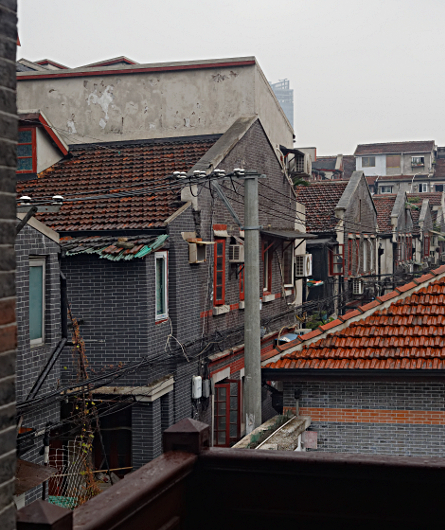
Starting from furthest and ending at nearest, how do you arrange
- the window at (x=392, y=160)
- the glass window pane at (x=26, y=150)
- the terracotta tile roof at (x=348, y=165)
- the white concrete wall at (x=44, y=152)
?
the terracotta tile roof at (x=348, y=165) < the window at (x=392, y=160) < the white concrete wall at (x=44, y=152) < the glass window pane at (x=26, y=150)

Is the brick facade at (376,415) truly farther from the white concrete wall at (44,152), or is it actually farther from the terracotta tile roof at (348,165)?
the terracotta tile roof at (348,165)

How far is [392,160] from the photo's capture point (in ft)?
232

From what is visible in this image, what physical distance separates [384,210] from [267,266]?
73.9 ft

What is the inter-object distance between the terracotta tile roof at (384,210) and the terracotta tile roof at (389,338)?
2823 centimetres

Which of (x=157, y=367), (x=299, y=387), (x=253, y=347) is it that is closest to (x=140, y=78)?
(x=157, y=367)

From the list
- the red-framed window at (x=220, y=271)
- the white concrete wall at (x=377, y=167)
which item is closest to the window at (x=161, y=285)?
the red-framed window at (x=220, y=271)

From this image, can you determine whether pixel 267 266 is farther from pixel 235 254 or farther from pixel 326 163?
pixel 326 163

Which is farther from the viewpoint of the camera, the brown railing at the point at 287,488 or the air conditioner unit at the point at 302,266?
the air conditioner unit at the point at 302,266

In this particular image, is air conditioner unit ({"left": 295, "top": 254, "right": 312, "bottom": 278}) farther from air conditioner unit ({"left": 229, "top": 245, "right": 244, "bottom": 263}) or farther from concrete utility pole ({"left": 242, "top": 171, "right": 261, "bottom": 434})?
concrete utility pole ({"left": 242, "top": 171, "right": 261, "bottom": 434})

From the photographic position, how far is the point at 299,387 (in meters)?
10.7

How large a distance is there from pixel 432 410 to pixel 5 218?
899 cm

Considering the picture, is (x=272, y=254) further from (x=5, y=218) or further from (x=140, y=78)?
(x=5, y=218)

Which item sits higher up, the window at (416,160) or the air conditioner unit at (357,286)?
the window at (416,160)

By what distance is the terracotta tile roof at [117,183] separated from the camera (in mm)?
15000
